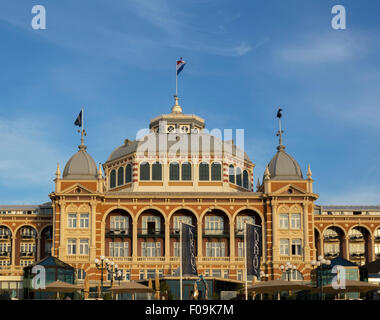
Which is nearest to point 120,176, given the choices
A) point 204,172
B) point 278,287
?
point 204,172

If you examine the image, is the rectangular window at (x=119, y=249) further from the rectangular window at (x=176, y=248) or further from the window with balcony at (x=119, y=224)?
the rectangular window at (x=176, y=248)

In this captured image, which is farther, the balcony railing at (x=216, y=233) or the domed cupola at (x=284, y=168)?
the domed cupola at (x=284, y=168)

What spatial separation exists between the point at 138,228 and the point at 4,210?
2428cm

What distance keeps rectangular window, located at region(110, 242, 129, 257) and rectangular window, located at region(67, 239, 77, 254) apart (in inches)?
224

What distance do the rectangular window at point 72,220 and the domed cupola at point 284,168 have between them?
27590 millimetres

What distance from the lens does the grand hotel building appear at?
3816 inches

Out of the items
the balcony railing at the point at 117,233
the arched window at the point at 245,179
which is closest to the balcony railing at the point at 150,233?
the balcony railing at the point at 117,233

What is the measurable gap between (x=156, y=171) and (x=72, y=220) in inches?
615

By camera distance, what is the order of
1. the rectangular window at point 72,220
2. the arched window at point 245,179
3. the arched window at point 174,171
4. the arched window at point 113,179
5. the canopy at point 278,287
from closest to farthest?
the canopy at point 278,287, the rectangular window at point 72,220, the arched window at point 174,171, the arched window at point 245,179, the arched window at point 113,179

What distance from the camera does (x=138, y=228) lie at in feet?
330

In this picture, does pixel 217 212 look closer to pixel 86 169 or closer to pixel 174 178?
pixel 174 178

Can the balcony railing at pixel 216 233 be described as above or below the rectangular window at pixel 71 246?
above

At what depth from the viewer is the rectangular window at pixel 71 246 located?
315ft
